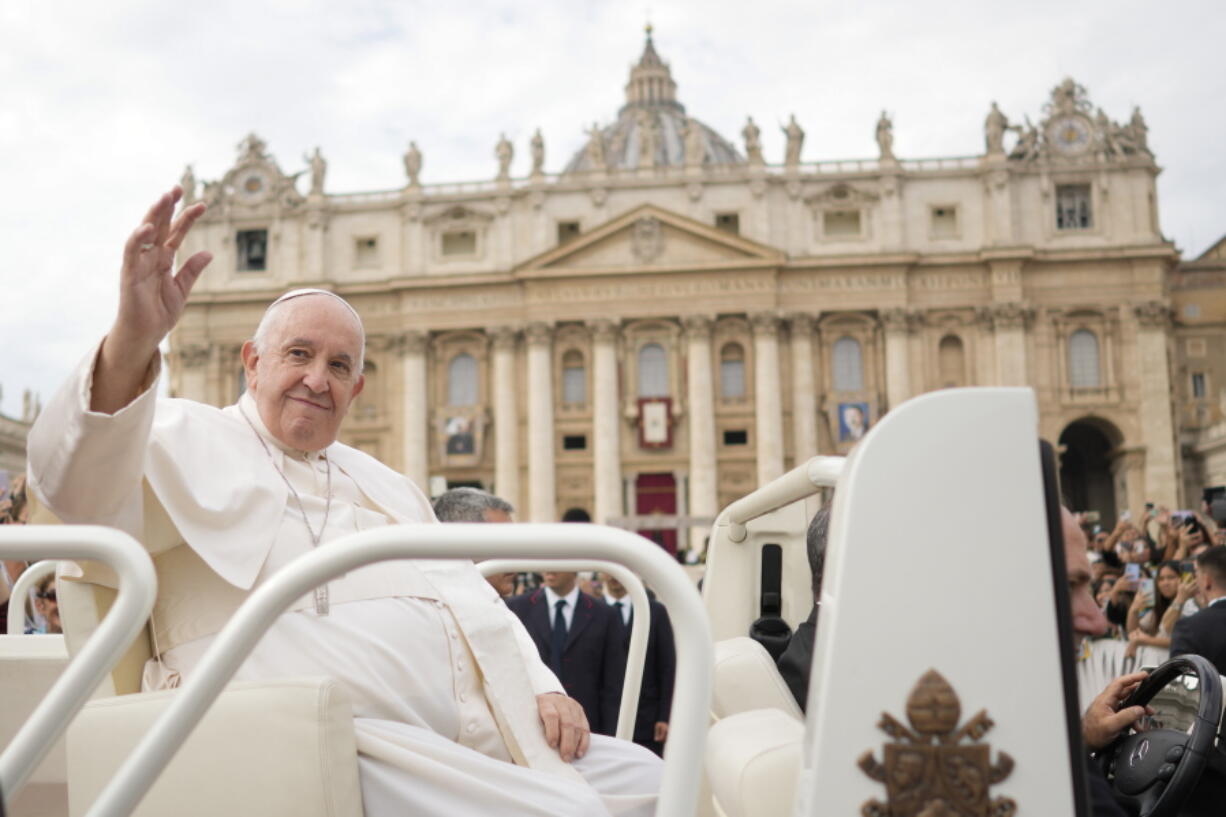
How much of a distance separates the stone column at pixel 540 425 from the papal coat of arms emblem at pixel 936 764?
1489 inches

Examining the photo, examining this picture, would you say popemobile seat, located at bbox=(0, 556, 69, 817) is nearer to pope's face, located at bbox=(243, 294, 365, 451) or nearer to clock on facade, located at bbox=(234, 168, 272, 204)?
pope's face, located at bbox=(243, 294, 365, 451)

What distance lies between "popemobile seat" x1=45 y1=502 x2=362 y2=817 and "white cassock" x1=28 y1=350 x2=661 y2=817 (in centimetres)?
21

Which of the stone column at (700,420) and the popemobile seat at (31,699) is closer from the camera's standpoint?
the popemobile seat at (31,699)

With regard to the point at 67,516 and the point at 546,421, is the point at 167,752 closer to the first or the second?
the point at 67,516

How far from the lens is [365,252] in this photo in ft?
142

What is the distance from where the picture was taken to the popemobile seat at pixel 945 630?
1.62 m

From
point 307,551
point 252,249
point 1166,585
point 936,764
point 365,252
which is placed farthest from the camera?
point 252,249

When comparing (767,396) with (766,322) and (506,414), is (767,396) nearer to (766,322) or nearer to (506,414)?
(766,322)

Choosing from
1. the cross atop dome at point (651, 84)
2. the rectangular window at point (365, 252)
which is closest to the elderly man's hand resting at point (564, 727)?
the rectangular window at point (365, 252)

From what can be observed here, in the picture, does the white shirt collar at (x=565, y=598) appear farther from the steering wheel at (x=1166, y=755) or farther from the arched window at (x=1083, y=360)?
the arched window at (x=1083, y=360)

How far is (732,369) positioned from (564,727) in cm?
3792

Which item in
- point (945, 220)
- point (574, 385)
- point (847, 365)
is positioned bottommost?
point (574, 385)

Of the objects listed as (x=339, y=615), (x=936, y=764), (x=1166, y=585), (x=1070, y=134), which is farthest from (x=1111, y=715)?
(x=1070, y=134)

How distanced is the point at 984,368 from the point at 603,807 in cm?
3933
